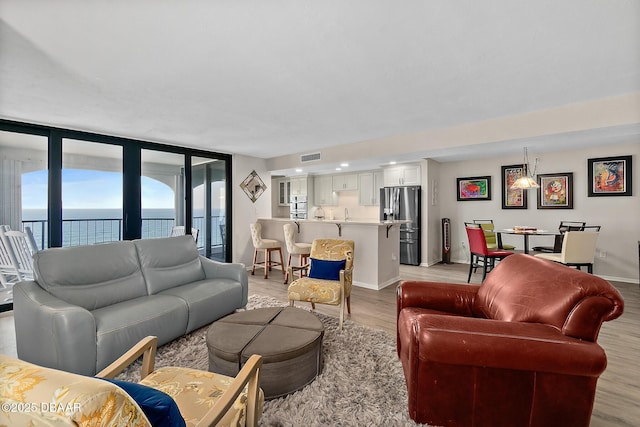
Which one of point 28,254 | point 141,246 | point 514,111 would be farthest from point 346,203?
point 28,254

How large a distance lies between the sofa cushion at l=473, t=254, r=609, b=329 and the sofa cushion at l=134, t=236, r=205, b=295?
2.84m

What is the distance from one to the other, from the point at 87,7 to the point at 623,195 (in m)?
7.07

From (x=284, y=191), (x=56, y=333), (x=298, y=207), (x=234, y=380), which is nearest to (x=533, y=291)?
(x=234, y=380)

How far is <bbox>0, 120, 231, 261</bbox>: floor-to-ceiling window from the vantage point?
383 centimetres

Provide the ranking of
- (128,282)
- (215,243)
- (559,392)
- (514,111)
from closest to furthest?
(559,392) → (128,282) → (514,111) → (215,243)

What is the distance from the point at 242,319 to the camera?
89.8 inches

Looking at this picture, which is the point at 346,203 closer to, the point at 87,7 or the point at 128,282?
the point at 128,282

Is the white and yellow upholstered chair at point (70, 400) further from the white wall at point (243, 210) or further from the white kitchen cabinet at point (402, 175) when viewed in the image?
the white kitchen cabinet at point (402, 175)

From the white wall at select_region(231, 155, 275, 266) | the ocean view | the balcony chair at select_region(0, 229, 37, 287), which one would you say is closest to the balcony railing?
the ocean view

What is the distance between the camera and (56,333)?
196 cm

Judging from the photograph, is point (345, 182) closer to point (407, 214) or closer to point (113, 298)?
point (407, 214)

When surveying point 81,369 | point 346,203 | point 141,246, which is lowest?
point 81,369

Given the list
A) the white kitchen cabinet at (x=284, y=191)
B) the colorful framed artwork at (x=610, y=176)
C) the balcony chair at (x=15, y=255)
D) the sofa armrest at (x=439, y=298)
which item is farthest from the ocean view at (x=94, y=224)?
the colorful framed artwork at (x=610, y=176)

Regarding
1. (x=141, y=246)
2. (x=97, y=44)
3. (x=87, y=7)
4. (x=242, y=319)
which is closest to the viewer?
(x=87, y=7)
